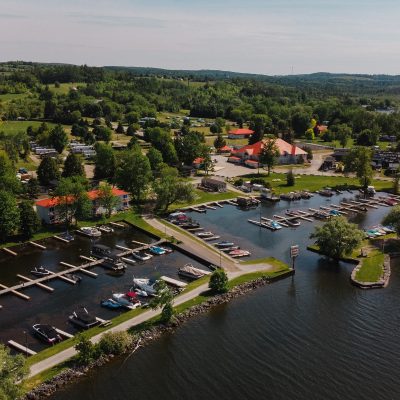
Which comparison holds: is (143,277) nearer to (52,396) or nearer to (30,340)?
(30,340)

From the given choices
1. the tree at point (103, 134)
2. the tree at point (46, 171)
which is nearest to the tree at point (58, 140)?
the tree at point (103, 134)

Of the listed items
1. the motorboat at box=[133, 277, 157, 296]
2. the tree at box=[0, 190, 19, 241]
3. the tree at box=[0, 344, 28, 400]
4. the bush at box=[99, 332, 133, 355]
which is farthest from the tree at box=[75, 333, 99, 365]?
the tree at box=[0, 190, 19, 241]

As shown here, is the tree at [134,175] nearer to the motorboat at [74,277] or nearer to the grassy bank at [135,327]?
the motorboat at [74,277]

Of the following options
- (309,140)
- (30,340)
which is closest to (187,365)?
(30,340)

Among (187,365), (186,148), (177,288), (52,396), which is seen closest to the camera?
(52,396)

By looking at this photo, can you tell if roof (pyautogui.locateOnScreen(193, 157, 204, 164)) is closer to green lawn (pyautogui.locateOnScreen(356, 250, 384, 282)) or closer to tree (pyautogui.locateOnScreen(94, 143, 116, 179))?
tree (pyautogui.locateOnScreen(94, 143, 116, 179))
